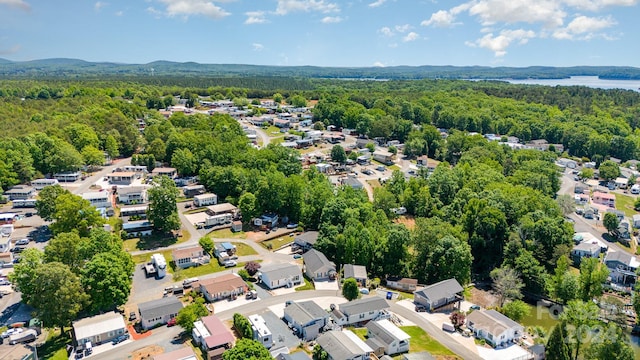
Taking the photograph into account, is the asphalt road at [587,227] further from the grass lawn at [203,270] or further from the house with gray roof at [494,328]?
the grass lawn at [203,270]

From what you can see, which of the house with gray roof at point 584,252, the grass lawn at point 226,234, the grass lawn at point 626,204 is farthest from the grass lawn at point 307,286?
the grass lawn at point 626,204

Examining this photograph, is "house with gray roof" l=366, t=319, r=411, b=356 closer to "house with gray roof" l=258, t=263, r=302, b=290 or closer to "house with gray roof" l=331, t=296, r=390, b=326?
"house with gray roof" l=331, t=296, r=390, b=326

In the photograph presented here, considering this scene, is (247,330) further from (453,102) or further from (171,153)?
(453,102)

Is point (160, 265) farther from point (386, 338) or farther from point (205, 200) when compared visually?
point (386, 338)

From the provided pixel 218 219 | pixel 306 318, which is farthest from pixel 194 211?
pixel 306 318

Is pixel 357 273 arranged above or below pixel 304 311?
below
